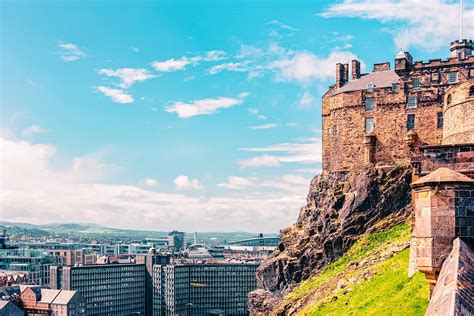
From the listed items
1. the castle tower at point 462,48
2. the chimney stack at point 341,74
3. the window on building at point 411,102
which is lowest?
the window on building at point 411,102

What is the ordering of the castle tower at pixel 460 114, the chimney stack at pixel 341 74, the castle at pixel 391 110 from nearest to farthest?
the castle tower at pixel 460 114 → the castle at pixel 391 110 → the chimney stack at pixel 341 74

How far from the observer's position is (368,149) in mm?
69188

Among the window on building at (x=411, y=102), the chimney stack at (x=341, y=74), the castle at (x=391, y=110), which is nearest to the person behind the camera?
the castle at (x=391, y=110)

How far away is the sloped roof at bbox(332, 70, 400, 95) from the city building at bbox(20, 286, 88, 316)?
4040 inches

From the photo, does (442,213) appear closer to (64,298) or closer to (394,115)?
(394,115)

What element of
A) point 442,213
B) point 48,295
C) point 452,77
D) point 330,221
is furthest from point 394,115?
point 48,295

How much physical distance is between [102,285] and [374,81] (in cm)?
13810

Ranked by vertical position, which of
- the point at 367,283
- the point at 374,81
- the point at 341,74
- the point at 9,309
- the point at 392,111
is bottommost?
the point at 9,309

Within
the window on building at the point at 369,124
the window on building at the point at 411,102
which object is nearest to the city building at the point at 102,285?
the window on building at the point at 369,124

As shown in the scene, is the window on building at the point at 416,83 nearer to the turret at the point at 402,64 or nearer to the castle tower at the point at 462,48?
the turret at the point at 402,64

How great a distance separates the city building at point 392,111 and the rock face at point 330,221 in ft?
7.20

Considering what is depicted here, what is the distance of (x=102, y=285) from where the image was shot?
189 metres

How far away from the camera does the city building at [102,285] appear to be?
182 metres

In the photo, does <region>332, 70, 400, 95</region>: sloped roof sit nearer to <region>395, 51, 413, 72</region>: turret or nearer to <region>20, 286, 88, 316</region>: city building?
<region>395, 51, 413, 72</region>: turret
